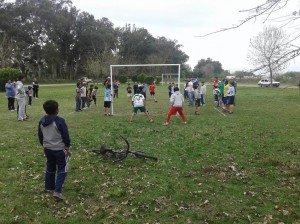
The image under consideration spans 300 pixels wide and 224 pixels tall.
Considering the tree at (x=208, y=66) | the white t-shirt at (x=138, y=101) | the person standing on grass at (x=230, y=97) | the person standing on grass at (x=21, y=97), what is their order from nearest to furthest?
the person standing on grass at (x=21, y=97) → the white t-shirt at (x=138, y=101) → the person standing on grass at (x=230, y=97) → the tree at (x=208, y=66)

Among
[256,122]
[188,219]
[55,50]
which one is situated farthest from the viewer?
[55,50]

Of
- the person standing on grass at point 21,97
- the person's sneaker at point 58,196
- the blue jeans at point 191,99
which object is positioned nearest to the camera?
the person's sneaker at point 58,196

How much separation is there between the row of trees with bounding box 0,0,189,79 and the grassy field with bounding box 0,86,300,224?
156 ft

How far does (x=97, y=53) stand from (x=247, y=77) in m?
66.9

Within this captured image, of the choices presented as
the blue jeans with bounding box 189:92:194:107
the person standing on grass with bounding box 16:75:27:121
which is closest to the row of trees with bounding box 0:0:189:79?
the blue jeans with bounding box 189:92:194:107

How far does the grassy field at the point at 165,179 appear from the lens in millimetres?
5117

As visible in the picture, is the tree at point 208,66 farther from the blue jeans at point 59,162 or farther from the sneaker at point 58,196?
the sneaker at point 58,196

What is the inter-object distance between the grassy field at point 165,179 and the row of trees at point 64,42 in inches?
1868

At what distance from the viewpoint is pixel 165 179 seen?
6.61 m

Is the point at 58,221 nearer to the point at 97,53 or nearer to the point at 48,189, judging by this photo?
the point at 48,189

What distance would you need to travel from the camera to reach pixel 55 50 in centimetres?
6291

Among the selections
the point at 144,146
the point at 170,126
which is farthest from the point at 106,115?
the point at 144,146

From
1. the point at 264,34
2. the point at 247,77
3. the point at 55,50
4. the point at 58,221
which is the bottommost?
the point at 58,221

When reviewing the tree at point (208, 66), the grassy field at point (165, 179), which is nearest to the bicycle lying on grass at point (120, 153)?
the grassy field at point (165, 179)
